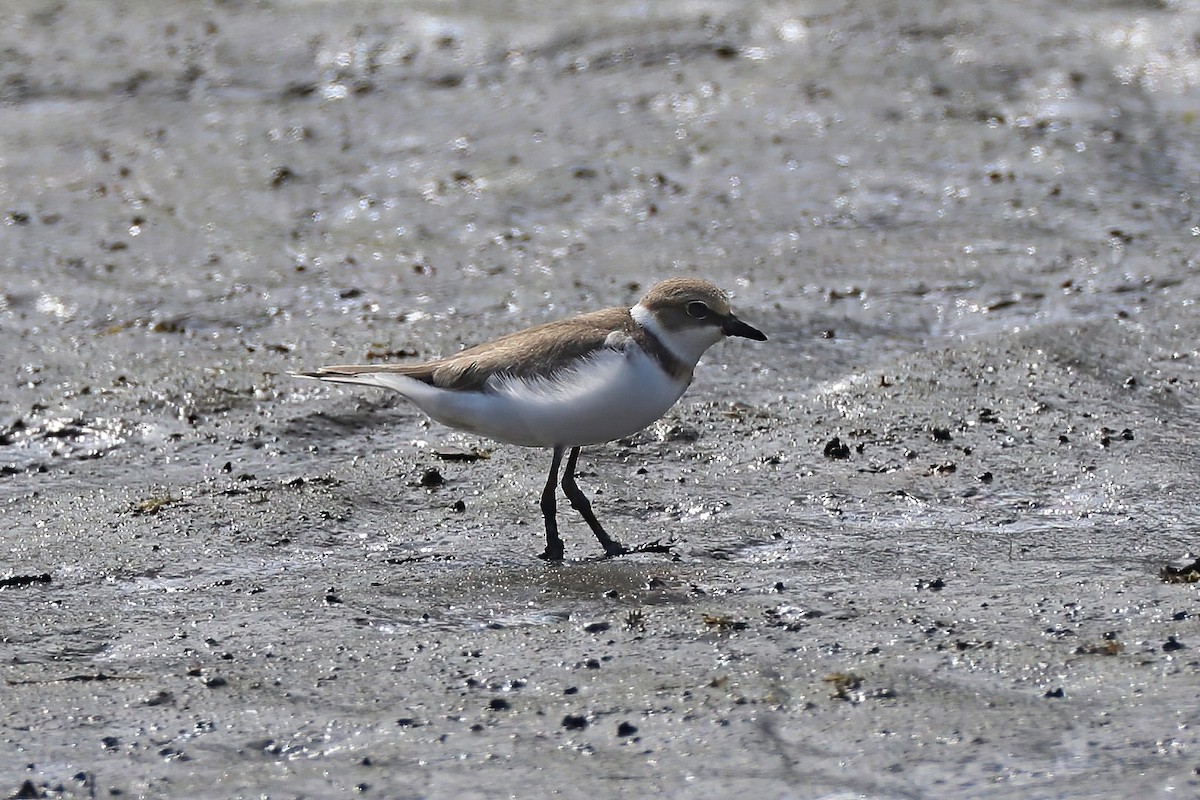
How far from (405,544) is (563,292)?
323cm

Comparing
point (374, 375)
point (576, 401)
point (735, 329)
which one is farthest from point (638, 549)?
point (374, 375)

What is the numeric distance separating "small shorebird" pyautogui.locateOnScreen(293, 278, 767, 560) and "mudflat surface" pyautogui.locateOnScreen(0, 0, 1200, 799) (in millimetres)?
452

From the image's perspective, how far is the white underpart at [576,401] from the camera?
228 inches

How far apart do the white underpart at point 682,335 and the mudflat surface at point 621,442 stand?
0.70 meters

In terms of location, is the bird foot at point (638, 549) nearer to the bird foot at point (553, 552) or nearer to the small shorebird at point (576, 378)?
the small shorebird at point (576, 378)

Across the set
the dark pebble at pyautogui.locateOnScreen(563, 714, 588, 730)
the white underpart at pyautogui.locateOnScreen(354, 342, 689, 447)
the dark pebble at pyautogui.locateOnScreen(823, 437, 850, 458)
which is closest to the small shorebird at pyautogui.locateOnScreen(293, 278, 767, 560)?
the white underpart at pyautogui.locateOnScreen(354, 342, 689, 447)

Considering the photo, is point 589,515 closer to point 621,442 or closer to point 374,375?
point 374,375

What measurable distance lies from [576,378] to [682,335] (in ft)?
1.63

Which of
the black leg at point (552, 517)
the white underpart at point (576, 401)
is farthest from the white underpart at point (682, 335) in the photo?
the black leg at point (552, 517)

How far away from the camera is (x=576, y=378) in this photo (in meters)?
5.82

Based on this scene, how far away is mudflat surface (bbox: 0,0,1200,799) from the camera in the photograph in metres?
4.47

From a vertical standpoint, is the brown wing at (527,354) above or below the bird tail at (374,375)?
above

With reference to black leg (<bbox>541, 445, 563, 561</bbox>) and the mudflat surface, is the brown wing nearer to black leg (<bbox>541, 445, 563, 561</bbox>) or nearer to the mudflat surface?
black leg (<bbox>541, 445, 563, 561</bbox>)

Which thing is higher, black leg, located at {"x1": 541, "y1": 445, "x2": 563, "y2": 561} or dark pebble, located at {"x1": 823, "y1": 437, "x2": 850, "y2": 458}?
black leg, located at {"x1": 541, "y1": 445, "x2": 563, "y2": 561}
